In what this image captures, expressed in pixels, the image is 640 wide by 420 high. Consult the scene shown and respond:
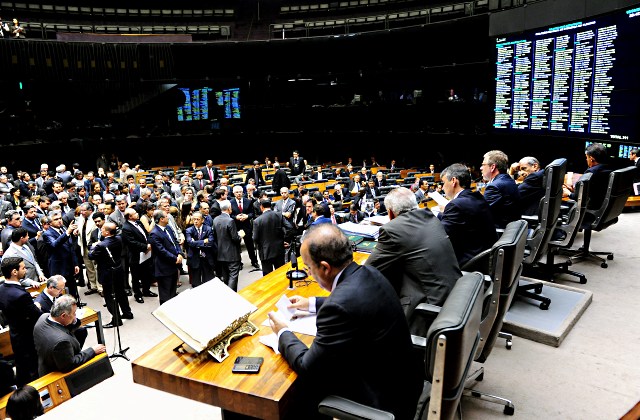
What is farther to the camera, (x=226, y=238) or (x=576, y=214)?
(x=226, y=238)

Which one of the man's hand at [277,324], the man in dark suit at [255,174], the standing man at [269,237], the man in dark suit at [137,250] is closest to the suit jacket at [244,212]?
the standing man at [269,237]

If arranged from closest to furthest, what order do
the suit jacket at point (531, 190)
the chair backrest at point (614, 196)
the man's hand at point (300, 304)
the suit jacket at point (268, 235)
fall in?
the man's hand at point (300, 304) → the suit jacket at point (531, 190) → the chair backrest at point (614, 196) → the suit jacket at point (268, 235)

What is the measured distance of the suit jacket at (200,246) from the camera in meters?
5.83

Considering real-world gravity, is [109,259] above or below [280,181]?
below

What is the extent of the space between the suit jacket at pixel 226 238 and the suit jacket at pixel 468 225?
3342 millimetres

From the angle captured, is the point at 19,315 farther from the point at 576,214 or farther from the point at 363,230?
the point at 576,214

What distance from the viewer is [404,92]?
15.9 meters

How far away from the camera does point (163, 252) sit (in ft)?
18.1

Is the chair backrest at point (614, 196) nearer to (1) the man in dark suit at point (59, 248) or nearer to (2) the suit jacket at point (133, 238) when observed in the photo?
(2) the suit jacket at point (133, 238)

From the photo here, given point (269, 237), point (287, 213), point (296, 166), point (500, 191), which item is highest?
point (500, 191)

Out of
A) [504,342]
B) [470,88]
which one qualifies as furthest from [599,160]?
[470,88]

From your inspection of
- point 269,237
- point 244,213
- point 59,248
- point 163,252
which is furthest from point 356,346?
point 244,213

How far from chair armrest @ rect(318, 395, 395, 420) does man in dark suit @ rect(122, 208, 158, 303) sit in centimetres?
486

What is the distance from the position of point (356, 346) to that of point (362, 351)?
0.12ft
